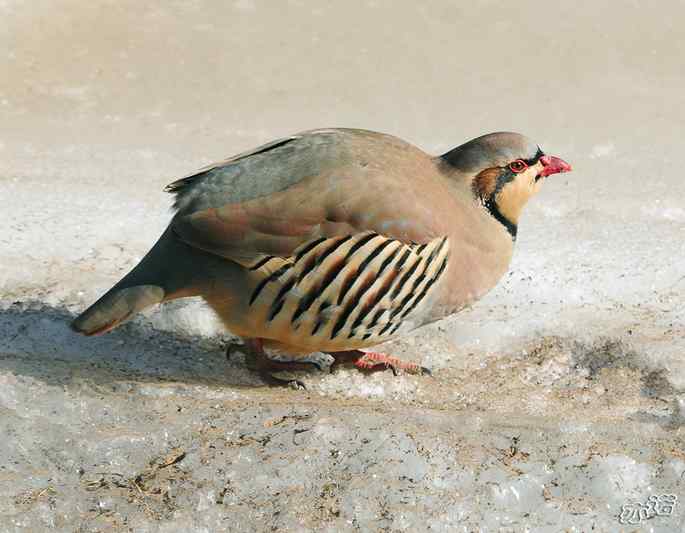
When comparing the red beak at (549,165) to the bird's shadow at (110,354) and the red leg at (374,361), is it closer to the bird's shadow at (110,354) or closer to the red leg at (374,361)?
the red leg at (374,361)

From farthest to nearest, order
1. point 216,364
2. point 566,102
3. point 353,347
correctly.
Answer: point 566,102, point 216,364, point 353,347

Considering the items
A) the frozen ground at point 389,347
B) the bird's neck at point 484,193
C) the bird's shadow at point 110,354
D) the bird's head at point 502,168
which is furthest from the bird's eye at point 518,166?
the bird's shadow at point 110,354

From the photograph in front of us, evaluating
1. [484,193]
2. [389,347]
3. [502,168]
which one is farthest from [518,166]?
[389,347]

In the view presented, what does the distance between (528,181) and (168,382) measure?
1847 millimetres

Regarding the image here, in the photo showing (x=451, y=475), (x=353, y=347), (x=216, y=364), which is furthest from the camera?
(x=216, y=364)

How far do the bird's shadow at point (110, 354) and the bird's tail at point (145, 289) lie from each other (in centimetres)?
27

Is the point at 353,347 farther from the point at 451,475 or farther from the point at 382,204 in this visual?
the point at 451,475

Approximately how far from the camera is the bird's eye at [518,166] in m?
5.00

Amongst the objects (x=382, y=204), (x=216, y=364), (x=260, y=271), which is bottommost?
(x=216, y=364)

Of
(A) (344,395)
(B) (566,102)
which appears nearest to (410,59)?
(B) (566,102)

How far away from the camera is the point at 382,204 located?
4.50 m

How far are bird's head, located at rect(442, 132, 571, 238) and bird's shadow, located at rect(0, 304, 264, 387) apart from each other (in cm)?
131

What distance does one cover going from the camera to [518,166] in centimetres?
502

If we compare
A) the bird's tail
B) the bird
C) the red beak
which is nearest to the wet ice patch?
the red beak
